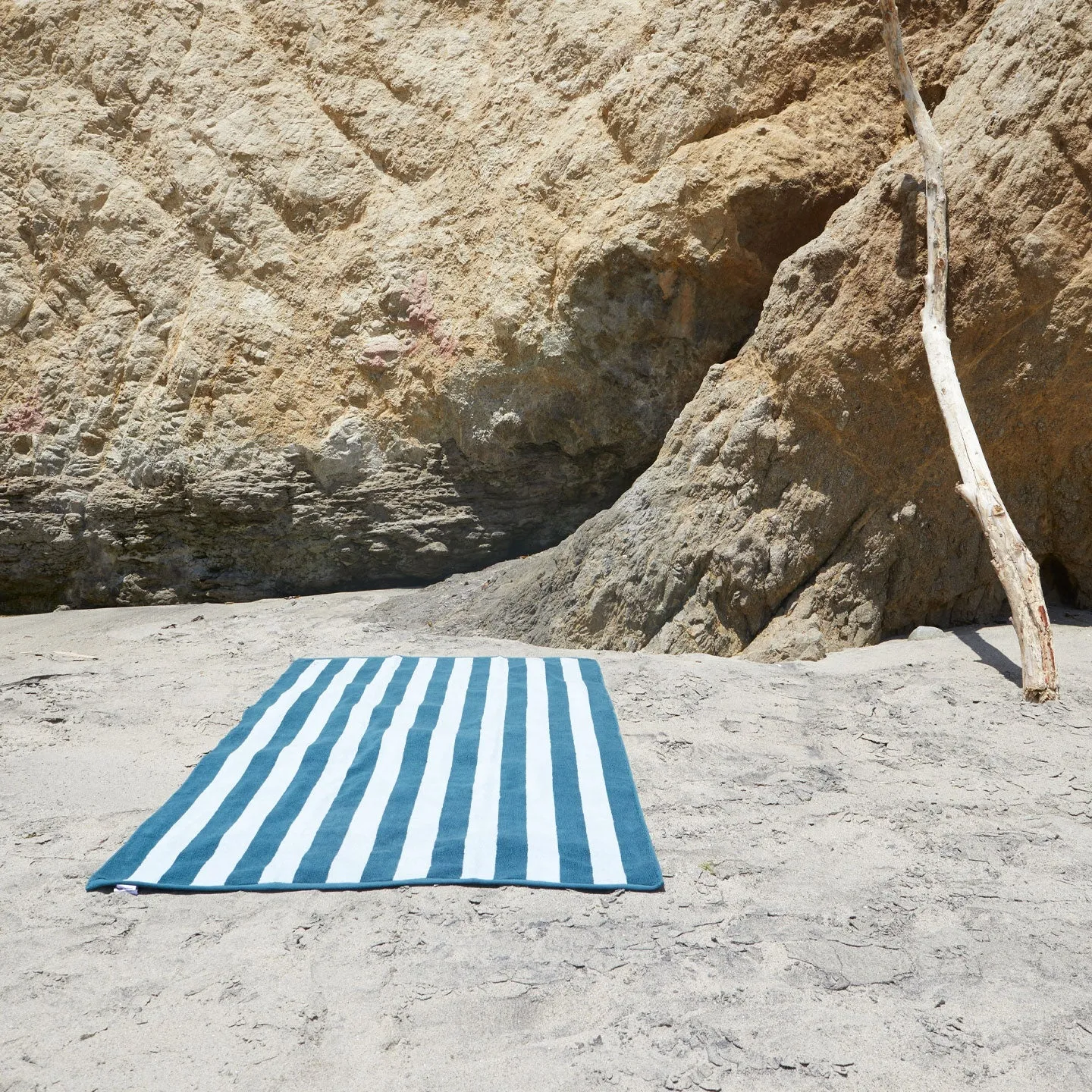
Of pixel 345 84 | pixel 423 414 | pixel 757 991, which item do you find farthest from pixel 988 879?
pixel 345 84

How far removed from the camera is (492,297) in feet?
18.8

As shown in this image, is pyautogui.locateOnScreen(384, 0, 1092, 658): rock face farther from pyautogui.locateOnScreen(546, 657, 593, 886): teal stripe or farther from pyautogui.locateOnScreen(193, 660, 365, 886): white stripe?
pyautogui.locateOnScreen(193, 660, 365, 886): white stripe

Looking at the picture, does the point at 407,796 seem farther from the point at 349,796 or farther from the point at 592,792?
the point at 592,792

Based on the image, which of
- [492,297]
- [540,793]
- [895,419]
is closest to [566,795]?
[540,793]

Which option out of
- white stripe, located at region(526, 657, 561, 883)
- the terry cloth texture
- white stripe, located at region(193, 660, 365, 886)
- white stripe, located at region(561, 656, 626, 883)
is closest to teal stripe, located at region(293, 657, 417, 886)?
the terry cloth texture

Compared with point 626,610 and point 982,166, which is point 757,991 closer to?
point 626,610

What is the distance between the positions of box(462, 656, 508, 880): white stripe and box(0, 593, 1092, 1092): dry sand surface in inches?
4.7

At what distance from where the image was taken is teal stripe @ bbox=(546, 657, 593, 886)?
7.08 feet

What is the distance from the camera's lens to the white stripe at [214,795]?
2186 mm

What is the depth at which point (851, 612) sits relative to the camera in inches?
172

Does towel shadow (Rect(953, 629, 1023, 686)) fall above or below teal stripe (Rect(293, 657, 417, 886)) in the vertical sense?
above

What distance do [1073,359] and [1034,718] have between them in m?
2.02

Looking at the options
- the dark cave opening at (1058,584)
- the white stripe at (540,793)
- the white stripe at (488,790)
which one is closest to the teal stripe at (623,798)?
the white stripe at (540,793)

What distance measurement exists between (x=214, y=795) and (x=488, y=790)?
31.5 inches
